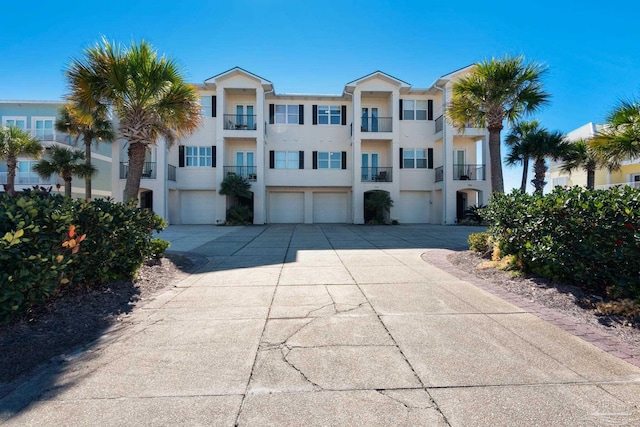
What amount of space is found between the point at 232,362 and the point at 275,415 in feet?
3.34

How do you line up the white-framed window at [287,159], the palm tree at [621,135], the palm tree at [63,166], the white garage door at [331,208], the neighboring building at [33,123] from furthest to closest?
the neighboring building at [33,123], the white garage door at [331,208], the white-framed window at [287,159], the palm tree at [63,166], the palm tree at [621,135]

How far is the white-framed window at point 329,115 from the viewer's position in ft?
85.6

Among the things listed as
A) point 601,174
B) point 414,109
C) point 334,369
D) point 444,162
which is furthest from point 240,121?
point 601,174

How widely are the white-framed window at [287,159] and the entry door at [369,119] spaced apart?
203 inches

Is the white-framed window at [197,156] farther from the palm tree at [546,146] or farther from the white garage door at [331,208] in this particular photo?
the palm tree at [546,146]

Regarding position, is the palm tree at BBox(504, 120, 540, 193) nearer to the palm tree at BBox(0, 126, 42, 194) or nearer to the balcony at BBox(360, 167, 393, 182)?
the balcony at BBox(360, 167, 393, 182)

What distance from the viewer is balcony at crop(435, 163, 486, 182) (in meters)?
24.7

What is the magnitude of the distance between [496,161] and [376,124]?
1525 cm

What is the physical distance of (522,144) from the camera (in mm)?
21188

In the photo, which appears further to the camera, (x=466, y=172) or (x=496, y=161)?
(x=466, y=172)

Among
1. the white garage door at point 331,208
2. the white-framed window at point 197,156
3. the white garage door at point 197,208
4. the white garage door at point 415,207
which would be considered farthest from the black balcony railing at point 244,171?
the white garage door at point 415,207

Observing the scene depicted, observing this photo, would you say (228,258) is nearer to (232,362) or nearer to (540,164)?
(232,362)

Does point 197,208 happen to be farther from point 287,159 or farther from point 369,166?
point 369,166

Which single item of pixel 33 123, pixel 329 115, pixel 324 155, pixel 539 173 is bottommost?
pixel 539 173
